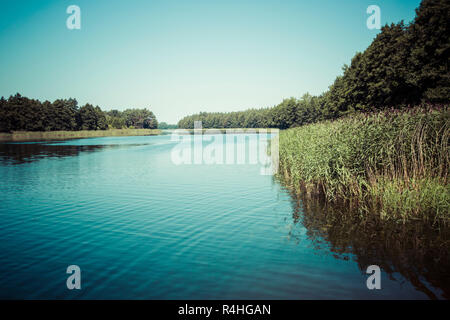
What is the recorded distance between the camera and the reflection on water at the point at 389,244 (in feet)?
21.1

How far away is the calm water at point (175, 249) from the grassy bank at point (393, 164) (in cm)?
240

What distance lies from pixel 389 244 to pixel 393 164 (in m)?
4.76

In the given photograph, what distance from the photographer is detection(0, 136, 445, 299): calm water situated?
6.07 m

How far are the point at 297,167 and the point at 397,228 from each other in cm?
735

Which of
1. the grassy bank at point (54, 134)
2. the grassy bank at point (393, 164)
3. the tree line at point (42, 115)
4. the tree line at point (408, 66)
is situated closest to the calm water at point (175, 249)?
the grassy bank at point (393, 164)

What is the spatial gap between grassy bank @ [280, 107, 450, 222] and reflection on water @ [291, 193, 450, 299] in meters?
0.77

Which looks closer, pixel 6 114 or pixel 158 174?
pixel 158 174

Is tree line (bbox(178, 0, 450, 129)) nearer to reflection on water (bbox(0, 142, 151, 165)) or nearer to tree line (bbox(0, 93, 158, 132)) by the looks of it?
reflection on water (bbox(0, 142, 151, 165))

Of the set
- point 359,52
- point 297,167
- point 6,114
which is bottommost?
point 297,167

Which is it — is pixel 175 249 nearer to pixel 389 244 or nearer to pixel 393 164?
pixel 389 244

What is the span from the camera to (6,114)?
8431 centimetres

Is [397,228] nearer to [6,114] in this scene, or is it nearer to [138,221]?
[138,221]

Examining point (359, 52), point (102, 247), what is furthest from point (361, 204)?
point (359, 52)

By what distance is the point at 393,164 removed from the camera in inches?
457
